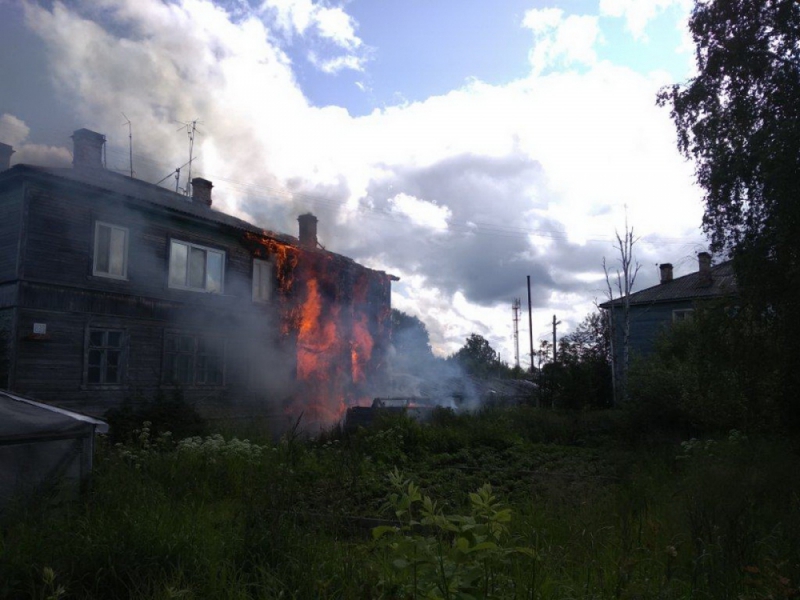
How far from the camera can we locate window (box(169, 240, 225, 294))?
1855 centimetres

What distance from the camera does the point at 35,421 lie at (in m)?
6.59

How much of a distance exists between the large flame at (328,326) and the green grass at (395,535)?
1184cm

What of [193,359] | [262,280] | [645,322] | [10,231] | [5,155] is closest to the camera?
[10,231]

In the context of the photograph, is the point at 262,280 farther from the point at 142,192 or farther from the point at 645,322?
the point at 645,322

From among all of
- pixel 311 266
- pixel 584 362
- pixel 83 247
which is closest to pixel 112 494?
pixel 83 247

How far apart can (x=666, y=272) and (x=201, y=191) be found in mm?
27618

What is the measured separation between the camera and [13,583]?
163 inches

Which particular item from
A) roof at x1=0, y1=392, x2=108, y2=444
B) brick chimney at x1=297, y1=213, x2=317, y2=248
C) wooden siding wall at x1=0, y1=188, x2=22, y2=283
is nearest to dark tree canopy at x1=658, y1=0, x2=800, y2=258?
roof at x1=0, y1=392, x2=108, y2=444

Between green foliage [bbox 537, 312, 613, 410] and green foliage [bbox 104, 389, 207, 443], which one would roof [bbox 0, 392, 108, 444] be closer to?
green foliage [bbox 104, 389, 207, 443]

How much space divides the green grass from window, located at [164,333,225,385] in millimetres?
7655

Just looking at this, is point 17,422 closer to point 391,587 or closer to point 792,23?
point 391,587

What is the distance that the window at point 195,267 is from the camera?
18.5m

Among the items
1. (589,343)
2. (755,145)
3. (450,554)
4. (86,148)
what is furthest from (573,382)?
(450,554)

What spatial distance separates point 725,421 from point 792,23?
853 cm
